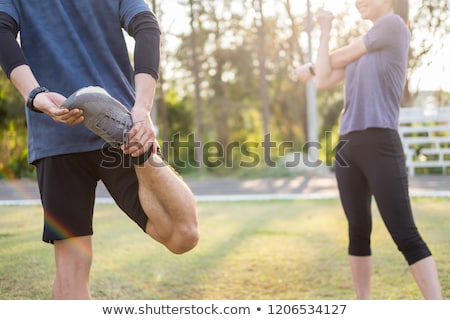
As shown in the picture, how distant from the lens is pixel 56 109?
5.32 ft

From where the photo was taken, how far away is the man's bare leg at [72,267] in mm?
1822

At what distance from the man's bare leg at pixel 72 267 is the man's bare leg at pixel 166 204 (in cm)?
21

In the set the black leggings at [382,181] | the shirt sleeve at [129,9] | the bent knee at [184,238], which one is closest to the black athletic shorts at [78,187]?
the bent knee at [184,238]

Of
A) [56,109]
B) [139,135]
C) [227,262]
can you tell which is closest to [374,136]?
[139,135]

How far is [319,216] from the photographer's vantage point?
18.1ft

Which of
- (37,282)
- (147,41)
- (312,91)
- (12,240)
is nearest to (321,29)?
(147,41)

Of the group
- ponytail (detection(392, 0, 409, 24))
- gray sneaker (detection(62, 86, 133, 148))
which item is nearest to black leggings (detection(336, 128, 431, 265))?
ponytail (detection(392, 0, 409, 24))

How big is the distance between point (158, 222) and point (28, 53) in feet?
2.21

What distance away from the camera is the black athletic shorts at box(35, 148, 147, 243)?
5.93 ft

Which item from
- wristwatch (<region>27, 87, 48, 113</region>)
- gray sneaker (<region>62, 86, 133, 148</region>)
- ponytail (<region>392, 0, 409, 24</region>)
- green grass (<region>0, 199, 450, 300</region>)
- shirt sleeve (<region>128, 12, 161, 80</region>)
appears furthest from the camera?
green grass (<region>0, 199, 450, 300</region>)

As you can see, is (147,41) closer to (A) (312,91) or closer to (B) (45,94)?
(B) (45,94)

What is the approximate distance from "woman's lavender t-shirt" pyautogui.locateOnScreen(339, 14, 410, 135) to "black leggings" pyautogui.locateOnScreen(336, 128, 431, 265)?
50 millimetres

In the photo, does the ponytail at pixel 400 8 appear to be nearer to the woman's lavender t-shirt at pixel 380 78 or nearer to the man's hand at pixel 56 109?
the woman's lavender t-shirt at pixel 380 78

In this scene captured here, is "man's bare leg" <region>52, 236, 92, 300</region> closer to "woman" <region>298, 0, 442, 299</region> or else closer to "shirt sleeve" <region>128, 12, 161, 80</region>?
"shirt sleeve" <region>128, 12, 161, 80</region>
